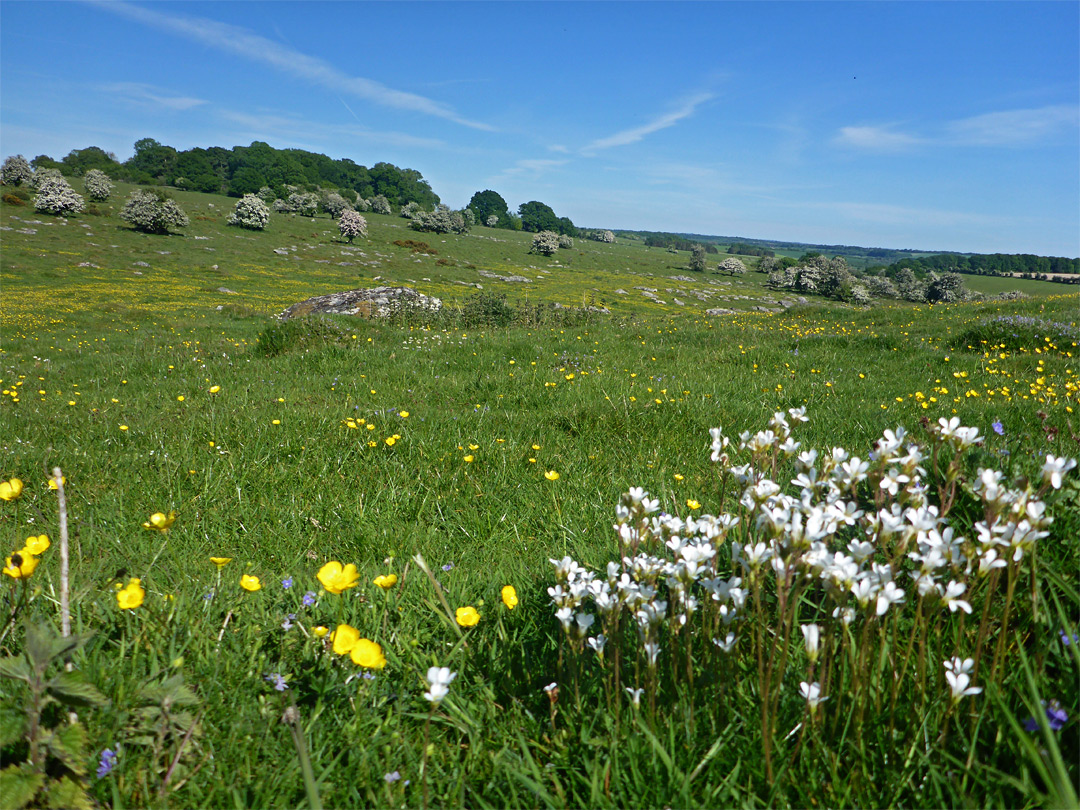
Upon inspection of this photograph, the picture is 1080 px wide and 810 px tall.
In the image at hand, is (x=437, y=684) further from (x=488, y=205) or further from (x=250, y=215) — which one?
(x=488, y=205)

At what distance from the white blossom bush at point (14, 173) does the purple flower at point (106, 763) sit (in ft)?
332

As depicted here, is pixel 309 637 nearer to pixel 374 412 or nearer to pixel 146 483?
pixel 146 483

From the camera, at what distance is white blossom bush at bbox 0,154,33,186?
7288cm

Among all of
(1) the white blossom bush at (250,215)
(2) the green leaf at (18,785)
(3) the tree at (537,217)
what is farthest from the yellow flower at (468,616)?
(3) the tree at (537,217)

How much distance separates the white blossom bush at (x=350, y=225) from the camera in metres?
69.4

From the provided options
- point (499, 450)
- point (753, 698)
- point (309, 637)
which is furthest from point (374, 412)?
point (753, 698)

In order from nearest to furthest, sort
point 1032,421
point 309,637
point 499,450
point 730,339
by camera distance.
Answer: point 309,637
point 499,450
point 1032,421
point 730,339

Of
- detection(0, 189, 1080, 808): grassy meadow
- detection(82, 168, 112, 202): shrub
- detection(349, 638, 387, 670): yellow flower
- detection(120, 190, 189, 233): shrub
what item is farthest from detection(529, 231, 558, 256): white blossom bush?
detection(349, 638, 387, 670): yellow flower

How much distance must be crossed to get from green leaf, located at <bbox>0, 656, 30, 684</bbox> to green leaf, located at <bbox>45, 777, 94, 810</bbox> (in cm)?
29

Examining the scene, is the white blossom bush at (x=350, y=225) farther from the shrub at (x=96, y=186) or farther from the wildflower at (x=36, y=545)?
the wildflower at (x=36, y=545)

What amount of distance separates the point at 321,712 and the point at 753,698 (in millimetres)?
1498

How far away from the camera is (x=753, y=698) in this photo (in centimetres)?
188

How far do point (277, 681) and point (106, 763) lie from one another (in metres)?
0.49

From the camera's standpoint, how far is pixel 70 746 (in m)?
1.51
